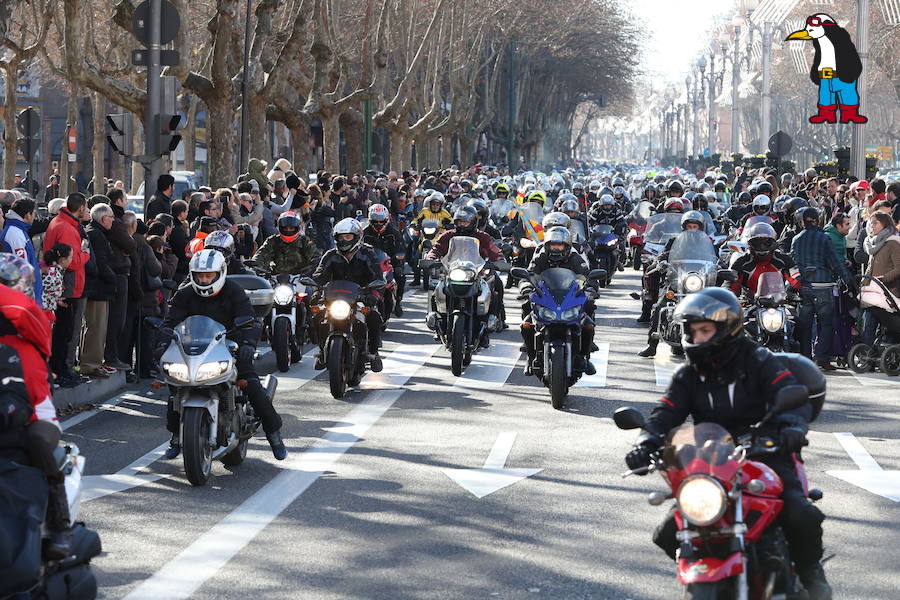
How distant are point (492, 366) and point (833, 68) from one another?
67.1ft

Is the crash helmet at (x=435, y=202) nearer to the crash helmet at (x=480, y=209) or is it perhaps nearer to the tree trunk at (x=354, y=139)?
the crash helmet at (x=480, y=209)

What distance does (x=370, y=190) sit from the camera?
31609mm

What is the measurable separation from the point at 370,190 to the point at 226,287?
801 inches

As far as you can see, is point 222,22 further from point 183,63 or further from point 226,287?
point 226,287

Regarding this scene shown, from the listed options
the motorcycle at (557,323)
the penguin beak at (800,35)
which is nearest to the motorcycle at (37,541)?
the motorcycle at (557,323)

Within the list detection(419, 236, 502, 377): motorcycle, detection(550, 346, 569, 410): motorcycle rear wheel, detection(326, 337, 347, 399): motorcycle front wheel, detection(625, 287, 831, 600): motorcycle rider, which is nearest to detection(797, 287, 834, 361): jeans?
detection(419, 236, 502, 377): motorcycle

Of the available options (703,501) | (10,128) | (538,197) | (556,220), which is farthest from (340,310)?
(10,128)

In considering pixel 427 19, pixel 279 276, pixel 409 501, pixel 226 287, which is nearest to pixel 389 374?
pixel 279 276

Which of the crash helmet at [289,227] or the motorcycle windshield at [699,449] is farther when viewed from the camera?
the crash helmet at [289,227]

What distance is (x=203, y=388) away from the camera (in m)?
10.6

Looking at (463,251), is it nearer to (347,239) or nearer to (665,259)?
(347,239)

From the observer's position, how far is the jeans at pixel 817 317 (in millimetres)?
17078

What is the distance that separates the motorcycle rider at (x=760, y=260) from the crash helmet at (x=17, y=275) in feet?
33.6

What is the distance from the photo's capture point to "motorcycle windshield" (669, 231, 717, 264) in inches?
703
